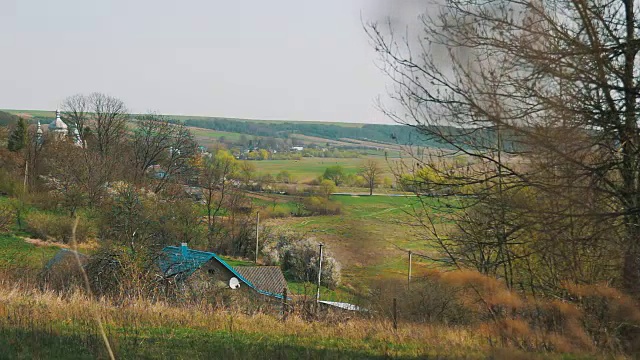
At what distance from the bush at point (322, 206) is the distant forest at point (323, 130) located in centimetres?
184

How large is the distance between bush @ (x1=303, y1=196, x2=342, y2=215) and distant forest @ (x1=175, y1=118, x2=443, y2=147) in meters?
1.84

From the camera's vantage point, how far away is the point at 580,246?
7.90 meters

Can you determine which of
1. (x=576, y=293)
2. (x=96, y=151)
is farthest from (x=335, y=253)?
(x=96, y=151)

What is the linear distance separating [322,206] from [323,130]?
88.1 ft

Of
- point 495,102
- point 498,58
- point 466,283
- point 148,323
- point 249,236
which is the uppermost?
point 498,58

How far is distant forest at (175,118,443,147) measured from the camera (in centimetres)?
902

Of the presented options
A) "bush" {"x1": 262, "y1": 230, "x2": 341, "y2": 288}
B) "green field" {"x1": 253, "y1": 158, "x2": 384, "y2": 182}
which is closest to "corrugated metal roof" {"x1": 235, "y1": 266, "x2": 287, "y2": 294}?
"bush" {"x1": 262, "y1": 230, "x2": 341, "y2": 288}

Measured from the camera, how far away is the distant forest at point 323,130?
902 centimetres

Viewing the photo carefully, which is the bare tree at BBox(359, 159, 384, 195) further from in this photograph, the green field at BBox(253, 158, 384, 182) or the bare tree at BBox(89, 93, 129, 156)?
the bare tree at BBox(89, 93, 129, 156)

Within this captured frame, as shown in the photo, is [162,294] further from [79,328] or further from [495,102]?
[495,102]

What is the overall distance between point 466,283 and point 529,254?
1070mm

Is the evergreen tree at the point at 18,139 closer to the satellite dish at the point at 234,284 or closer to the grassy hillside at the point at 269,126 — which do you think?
the grassy hillside at the point at 269,126

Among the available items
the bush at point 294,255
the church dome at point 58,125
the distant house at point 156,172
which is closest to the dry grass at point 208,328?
the bush at point 294,255

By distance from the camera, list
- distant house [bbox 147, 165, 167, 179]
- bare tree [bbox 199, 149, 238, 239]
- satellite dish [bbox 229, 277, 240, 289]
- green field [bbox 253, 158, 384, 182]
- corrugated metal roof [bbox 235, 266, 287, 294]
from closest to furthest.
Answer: satellite dish [bbox 229, 277, 240, 289] → corrugated metal roof [bbox 235, 266, 287, 294] → green field [bbox 253, 158, 384, 182] → bare tree [bbox 199, 149, 238, 239] → distant house [bbox 147, 165, 167, 179]
